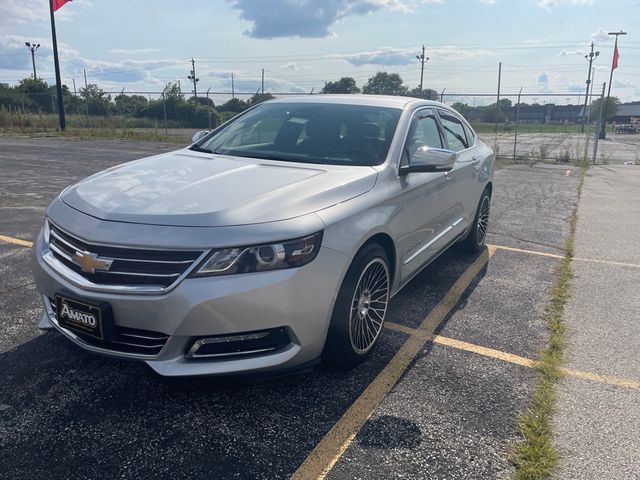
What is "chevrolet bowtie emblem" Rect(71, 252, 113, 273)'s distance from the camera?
8.26 feet

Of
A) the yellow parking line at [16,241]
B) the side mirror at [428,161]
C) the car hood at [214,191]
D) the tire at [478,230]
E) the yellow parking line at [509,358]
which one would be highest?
the side mirror at [428,161]

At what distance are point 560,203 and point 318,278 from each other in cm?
818

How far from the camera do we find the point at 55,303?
2.75 meters

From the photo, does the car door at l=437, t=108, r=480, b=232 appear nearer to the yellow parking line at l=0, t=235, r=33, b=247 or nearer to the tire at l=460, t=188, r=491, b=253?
the tire at l=460, t=188, r=491, b=253

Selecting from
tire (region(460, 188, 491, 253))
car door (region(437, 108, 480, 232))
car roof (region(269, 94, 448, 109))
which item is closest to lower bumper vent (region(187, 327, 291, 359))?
car roof (region(269, 94, 448, 109))

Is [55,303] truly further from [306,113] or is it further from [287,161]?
[306,113]

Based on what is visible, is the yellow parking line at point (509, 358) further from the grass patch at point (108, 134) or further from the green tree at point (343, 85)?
the green tree at point (343, 85)

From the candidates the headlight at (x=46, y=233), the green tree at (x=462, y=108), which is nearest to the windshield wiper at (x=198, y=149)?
the headlight at (x=46, y=233)

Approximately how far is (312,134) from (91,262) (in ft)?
6.61

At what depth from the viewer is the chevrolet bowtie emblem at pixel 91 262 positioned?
2518 millimetres

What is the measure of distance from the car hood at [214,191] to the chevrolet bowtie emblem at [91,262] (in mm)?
211

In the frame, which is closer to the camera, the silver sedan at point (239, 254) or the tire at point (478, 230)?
the silver sedan at point (239, 254)

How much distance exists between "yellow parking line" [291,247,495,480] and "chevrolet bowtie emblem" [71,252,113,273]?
1.33 metres

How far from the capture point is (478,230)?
5.72 m
